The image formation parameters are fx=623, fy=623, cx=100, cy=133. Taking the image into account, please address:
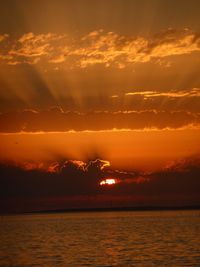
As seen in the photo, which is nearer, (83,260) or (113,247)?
(83,260)

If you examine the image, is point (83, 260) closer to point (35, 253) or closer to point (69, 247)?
point (35, 253)

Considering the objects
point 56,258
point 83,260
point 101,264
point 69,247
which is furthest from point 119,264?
point 69,247

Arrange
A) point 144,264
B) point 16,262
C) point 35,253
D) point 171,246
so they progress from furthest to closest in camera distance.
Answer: point 171,246
point 35,253
point 16,262
point 144,264

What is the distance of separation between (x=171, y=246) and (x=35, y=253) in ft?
59.9

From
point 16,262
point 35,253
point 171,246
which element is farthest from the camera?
point 171,246

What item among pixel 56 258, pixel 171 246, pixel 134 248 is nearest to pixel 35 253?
pixel 56 258

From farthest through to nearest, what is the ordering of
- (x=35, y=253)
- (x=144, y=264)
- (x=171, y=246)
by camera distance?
1. (x=171, y=246)
2. (x=35, y=253)
3. (x=144, y=264)

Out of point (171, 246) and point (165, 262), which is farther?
point (171, 246)

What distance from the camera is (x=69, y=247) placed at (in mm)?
83312

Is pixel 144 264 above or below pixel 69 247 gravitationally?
below

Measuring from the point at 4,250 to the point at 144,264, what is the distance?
2789cm

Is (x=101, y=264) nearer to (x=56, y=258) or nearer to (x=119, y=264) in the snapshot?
(x=119, y=264)

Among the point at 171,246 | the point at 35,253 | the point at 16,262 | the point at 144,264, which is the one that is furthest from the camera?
the point at 171,246

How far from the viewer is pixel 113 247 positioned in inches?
3265
